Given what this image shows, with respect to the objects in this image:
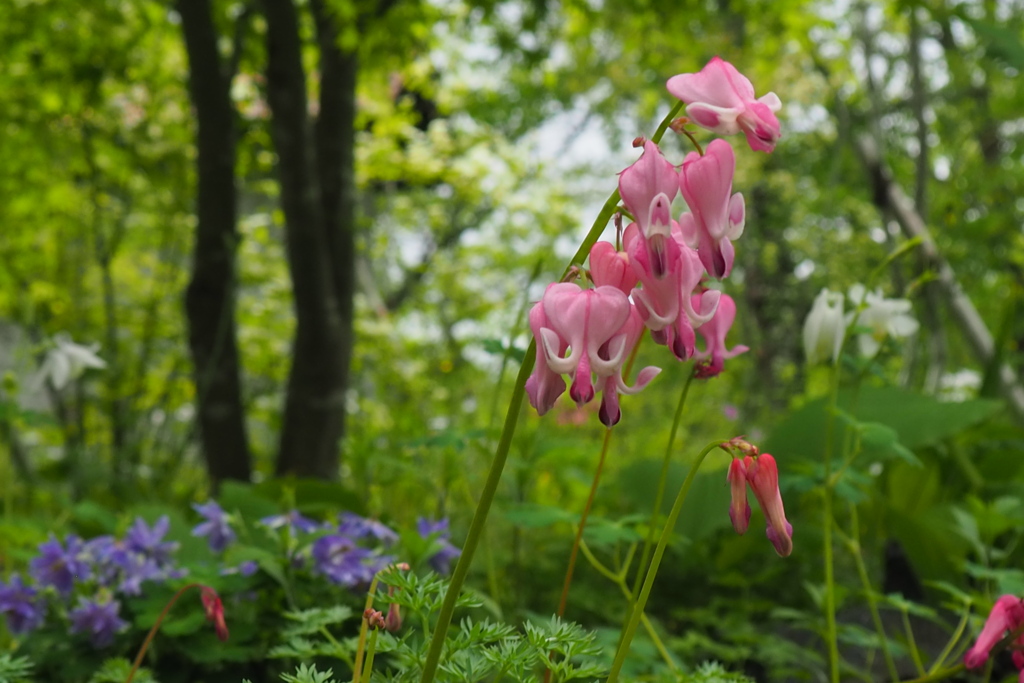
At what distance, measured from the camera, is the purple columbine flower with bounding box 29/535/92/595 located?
144 centimetres

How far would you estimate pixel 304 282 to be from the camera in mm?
Result: 3676

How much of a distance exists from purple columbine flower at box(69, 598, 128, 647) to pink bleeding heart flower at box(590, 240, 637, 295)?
1087mm

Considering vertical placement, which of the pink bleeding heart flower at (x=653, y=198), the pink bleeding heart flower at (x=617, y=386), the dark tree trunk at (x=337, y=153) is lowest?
the pink bleeding heart flower at (x=617, y=386)

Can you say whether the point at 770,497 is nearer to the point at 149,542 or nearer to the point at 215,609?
the point at 215,609

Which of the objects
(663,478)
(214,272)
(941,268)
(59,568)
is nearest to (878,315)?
(663,478)

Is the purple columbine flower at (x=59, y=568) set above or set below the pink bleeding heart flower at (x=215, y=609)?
below

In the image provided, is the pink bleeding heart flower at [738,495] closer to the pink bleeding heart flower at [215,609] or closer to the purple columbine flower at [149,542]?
the pink bleeding heart flower at [215,609]

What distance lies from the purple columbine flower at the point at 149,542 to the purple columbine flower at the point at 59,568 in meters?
0.08

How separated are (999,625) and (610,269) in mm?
621

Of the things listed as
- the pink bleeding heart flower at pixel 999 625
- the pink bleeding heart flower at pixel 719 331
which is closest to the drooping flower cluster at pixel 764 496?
the pink bleeding heart flower at pixel 719 331

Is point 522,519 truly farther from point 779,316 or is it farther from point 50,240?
point 779,316

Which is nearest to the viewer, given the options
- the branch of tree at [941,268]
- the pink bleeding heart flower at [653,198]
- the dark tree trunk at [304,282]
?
the pink bleeding heart flower at [653,198]

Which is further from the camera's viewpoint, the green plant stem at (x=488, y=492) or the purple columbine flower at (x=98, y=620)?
the purple columbine flower at (x=98, y=620)

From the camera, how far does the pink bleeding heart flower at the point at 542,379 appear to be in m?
0.67
